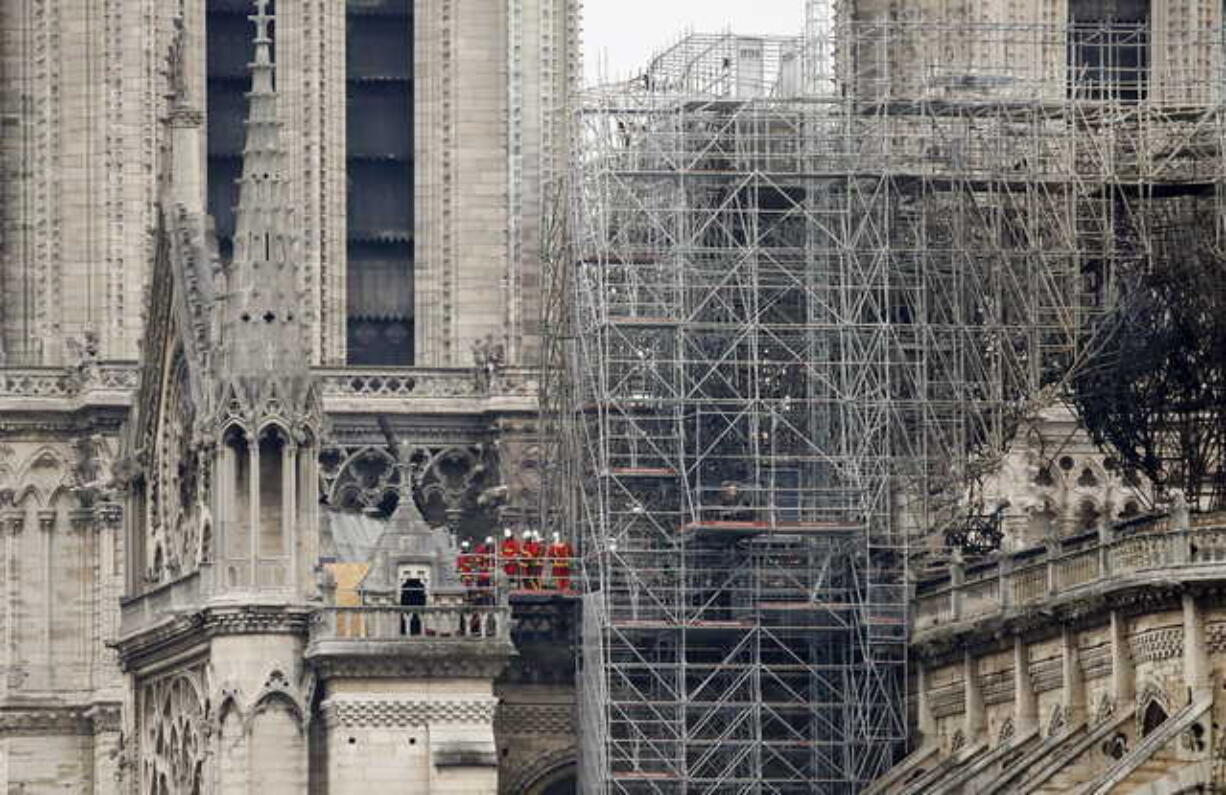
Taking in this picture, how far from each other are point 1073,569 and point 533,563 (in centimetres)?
1343

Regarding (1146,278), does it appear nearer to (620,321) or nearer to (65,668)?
(620,321)

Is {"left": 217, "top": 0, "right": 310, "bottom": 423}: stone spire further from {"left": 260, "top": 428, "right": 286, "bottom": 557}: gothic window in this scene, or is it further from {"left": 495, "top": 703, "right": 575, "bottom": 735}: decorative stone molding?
{"left": 495, "top": 703, "right": 575, "bottom": 735}: decorative stone molding

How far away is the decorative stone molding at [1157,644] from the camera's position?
9169 cm

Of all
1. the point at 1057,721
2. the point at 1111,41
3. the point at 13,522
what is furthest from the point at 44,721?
the point at 1057,721

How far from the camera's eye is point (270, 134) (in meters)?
105

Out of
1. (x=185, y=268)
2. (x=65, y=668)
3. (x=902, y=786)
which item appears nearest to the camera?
(x=902, y=786)

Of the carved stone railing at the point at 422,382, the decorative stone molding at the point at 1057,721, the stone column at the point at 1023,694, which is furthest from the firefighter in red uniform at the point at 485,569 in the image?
the carved stone railing at the point at 422,382

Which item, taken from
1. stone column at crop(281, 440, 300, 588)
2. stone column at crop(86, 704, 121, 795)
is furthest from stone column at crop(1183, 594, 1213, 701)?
stone column at crop(86, 704, 121, 795)

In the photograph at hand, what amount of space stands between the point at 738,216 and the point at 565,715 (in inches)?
325

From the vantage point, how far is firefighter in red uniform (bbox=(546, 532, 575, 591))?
106m

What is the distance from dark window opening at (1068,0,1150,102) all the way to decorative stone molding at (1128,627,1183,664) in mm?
27929

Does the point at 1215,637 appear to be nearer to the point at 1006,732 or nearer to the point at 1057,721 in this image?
the point at 1057,721

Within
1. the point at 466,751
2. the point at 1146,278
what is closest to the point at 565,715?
the point at 466,751

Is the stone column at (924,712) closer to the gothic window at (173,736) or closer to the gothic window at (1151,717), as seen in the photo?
the gothic window at (1151,717)
